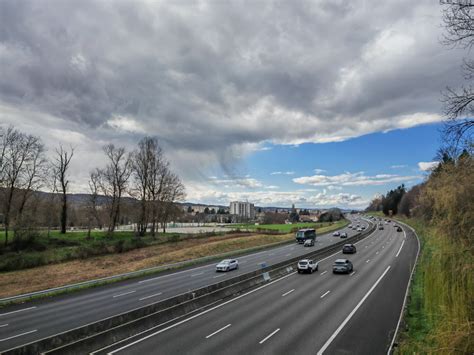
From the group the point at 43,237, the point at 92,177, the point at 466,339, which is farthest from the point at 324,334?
the point at 92,177

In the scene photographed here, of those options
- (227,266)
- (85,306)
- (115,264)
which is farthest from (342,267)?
(115,264)

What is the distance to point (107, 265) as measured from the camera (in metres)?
43.0

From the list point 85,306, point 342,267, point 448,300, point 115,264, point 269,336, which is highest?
point 448,300

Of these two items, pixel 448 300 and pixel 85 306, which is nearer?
pixel 448 300

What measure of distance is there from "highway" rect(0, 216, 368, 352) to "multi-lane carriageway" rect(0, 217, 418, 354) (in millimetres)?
57

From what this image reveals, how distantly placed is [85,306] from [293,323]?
47.8ft

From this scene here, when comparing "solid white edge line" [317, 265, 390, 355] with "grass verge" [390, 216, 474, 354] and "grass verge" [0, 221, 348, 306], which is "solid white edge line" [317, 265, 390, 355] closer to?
"grass verge" [390, 216, 474, 354]

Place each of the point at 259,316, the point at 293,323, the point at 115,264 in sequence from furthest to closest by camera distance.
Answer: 1. the point at 115,264
2. the point at 259,316
3. the point at 293,323

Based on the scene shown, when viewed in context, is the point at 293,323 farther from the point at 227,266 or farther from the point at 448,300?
the point at 227,266

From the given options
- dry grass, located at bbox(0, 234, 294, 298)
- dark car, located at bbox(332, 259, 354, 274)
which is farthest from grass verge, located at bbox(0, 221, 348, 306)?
dark car, located at bbox(332, 259, 354, 274)

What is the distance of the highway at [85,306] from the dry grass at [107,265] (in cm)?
630

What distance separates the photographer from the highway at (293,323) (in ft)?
48.4

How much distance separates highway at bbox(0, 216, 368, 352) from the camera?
17.9 m

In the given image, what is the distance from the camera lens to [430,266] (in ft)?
41.6
